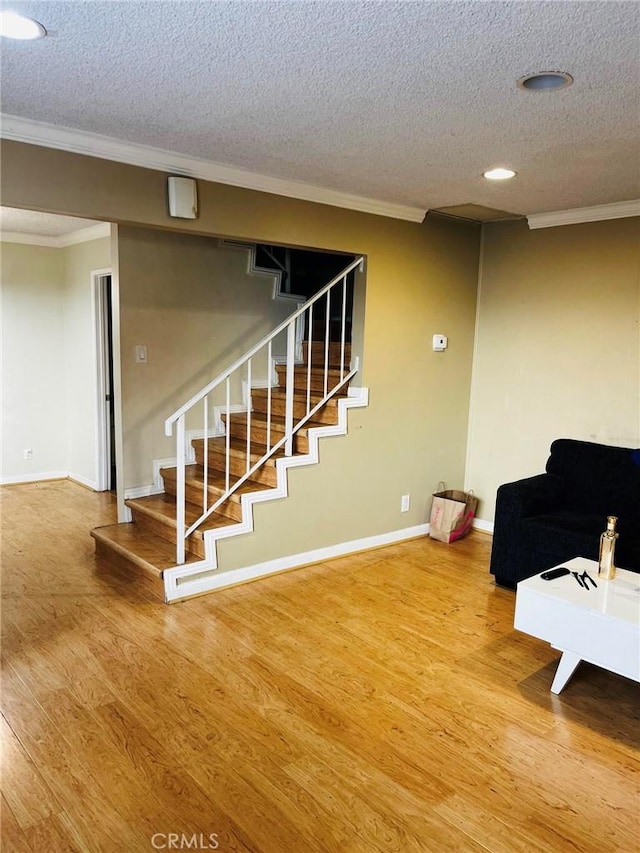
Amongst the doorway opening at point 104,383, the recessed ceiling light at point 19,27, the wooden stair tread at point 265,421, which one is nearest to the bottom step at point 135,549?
the wooden stair tread at point 265,421

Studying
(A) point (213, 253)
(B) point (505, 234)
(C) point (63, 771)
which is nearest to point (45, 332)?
(A) point (213, 253)

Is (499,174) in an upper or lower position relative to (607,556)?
upper

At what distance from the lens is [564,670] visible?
2635mm

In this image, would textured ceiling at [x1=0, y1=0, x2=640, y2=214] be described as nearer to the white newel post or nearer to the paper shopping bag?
the white newel post

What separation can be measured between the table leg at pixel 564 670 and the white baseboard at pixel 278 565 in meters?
1.81

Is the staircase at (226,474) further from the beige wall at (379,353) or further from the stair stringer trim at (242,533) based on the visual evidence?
the beige wall at (379,353)

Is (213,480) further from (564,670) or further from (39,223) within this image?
(39,223)

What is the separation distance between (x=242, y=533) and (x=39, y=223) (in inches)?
134

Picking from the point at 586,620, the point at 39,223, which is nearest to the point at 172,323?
the point at 39,223

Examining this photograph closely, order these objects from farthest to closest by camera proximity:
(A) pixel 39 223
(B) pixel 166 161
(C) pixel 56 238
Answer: (C) pixel 56 238
(A) pixel 39 223
(B) pixel 166 161

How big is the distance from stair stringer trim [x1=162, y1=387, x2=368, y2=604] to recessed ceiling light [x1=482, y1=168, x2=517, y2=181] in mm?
1554

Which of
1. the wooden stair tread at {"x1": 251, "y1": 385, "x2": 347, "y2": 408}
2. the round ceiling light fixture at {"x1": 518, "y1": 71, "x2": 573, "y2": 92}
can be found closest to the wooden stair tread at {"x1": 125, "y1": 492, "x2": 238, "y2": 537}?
the wooden stair tread at {"x1": 251, "y1": 385, "x2": 347, "y2": 408}

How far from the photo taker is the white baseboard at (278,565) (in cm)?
351

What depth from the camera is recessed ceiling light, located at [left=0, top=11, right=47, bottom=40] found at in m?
1.75
